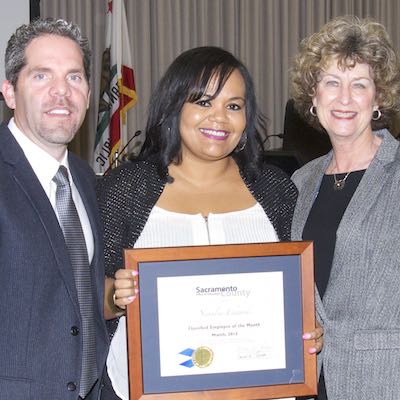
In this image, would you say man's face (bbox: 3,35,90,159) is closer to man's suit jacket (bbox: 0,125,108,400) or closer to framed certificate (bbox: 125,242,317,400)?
man's suit jacket (bbox: 0,125,108,400)

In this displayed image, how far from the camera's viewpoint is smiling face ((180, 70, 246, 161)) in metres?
2.50

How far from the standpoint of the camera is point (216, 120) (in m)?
2.48

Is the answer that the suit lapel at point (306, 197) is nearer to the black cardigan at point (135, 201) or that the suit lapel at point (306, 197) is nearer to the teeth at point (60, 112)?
the black cardigan at point (135, 201)

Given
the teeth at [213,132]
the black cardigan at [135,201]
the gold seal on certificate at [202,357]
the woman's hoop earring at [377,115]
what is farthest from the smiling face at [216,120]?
the gold seal on certificate at [202,357]

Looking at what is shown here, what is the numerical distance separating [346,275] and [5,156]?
1.20 metres

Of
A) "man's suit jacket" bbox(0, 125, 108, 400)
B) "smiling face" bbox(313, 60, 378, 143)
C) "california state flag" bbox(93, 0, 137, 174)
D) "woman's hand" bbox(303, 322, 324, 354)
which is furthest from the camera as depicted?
"california state flag" bbox(93, 0, 137, 174)

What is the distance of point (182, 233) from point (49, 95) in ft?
2.12

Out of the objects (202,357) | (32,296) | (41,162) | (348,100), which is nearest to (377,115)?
(348,100)

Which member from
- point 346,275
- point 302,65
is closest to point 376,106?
point 302,65

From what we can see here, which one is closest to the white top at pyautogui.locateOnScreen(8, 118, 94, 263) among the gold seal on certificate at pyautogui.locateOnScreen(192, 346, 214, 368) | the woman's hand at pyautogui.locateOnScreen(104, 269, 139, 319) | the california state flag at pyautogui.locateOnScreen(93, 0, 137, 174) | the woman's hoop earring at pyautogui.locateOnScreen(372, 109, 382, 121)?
the woman's hand at pyautogui.locateOnScreen(104, 269, 139, 319)

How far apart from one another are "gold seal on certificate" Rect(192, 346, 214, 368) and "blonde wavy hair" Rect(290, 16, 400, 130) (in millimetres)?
1117

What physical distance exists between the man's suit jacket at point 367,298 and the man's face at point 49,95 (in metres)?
1.01

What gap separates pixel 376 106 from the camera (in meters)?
2.69

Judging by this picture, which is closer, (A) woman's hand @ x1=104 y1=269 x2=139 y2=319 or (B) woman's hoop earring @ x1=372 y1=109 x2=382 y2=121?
(A) woman's hand @ x1=104 y1=269 x2=139 y2=319
